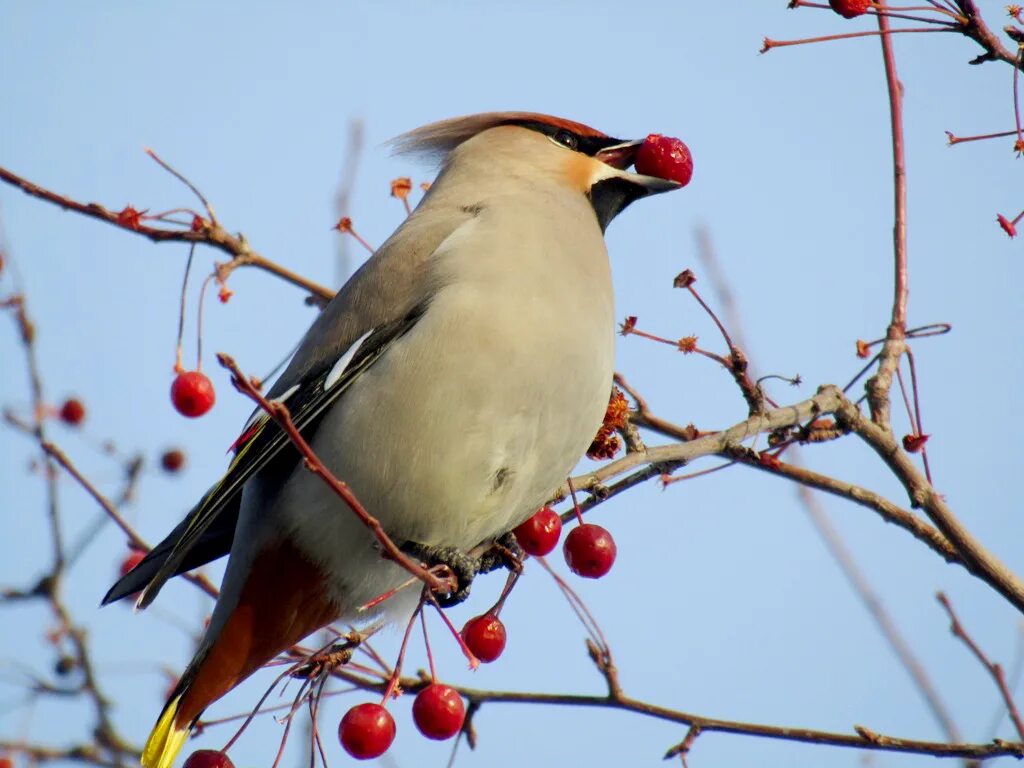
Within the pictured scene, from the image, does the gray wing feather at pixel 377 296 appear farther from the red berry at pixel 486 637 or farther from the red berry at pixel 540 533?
the red berry at pixel 486 637

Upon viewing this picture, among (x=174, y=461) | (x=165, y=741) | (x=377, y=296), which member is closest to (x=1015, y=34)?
(x=377, y=296)

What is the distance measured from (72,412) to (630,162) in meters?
2.23

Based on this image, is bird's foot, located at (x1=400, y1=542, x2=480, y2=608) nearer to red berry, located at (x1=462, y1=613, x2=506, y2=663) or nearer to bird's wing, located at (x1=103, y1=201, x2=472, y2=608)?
red berry, located at (x1=462, y1=613, x2=506, y2=663)

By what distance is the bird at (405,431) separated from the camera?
2.87m

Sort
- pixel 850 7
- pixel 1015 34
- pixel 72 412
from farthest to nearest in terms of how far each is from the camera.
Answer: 1. pixel 72 412
2. pixel 850 7
3. pixel 1015 34

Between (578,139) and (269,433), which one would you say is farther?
(578,139)

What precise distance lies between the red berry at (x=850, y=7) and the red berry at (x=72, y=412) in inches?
125

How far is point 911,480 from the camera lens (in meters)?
2.57

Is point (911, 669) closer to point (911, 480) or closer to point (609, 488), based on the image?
point (911, 480)

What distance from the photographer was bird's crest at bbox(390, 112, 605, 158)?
3916 millimetres

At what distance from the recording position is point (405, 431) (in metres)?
2.87

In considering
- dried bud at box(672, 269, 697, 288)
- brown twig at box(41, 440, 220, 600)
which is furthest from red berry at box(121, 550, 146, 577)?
dried bud at box(672, 269, 697, 288)

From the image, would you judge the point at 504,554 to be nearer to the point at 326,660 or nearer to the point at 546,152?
the point at 326,660

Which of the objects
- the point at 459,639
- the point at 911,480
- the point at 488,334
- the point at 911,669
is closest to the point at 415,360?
the point at 488,334
